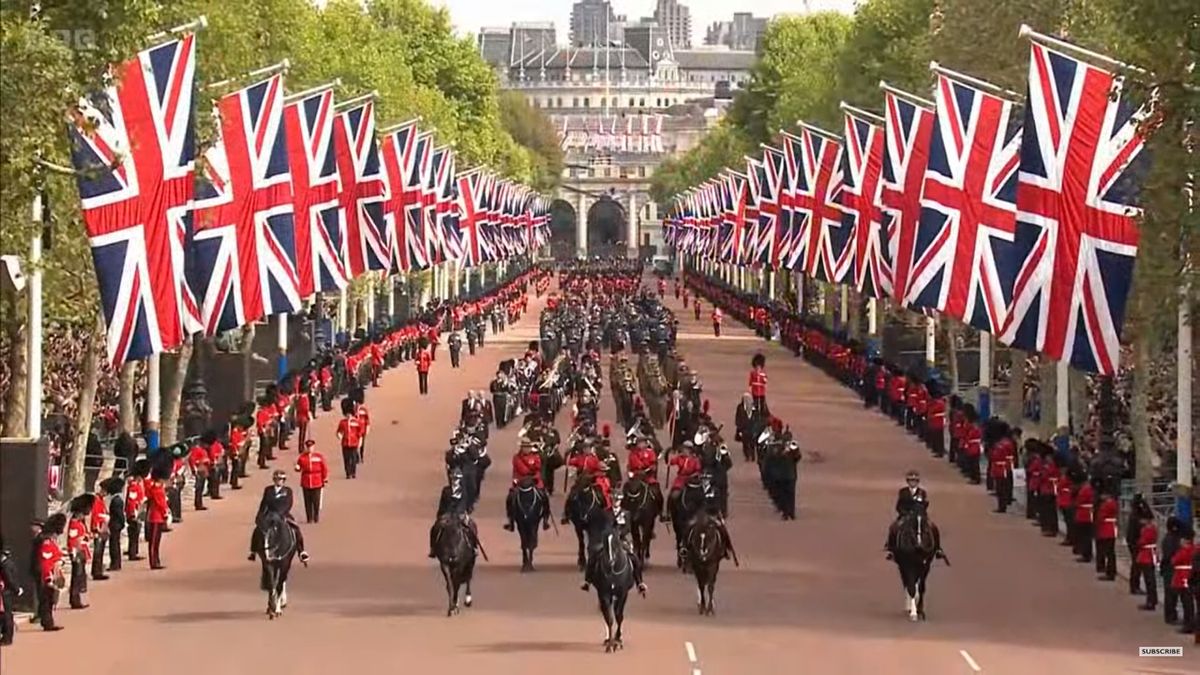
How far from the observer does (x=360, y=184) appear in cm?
4984

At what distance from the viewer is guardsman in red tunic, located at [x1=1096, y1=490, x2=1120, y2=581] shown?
27.8 metres

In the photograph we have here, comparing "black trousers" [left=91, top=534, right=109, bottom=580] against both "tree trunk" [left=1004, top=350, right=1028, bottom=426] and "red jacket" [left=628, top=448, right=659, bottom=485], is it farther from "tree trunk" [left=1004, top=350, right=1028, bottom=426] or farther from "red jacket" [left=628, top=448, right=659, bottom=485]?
"tree trunk" [left=1004, top=350, right=1028, bottom=426]

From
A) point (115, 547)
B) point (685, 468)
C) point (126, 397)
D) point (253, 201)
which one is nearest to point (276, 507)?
point (115, 547)

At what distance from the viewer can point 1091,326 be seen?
26.9m

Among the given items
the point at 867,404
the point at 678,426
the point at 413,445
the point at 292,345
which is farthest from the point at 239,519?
the point at 292,345

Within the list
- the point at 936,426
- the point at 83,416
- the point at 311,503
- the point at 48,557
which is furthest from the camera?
the point at 936,426

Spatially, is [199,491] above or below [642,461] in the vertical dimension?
below

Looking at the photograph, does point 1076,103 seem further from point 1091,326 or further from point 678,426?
point 678,426

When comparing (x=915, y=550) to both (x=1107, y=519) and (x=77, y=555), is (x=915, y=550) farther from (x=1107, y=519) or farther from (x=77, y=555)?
(x=77, y=555)

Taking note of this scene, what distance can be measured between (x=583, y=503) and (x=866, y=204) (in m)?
25.5

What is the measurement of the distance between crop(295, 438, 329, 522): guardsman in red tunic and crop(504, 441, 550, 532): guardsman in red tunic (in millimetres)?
3398

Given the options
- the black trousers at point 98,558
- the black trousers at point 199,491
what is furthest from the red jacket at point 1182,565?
the black trousers at point 199,491

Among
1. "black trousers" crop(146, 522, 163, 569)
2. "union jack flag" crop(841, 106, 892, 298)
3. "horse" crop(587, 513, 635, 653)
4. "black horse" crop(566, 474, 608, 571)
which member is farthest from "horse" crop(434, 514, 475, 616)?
"union jack flag" crop(841, 106, 892, 298)

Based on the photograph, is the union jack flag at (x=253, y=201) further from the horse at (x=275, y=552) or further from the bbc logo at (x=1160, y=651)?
the bbc logo at (x=1160, y=651)
